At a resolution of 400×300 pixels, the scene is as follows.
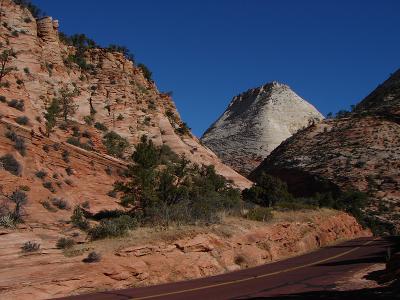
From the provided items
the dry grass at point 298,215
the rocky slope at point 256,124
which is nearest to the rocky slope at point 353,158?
the rocky slope at point 256,124

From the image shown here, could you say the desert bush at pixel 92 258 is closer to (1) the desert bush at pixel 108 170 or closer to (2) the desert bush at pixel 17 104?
(1) the desert bush at pixel 108 170

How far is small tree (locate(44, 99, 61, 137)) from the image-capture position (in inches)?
1220

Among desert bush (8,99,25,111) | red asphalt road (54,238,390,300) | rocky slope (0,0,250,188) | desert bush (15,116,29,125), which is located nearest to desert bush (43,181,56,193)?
desert bush (15,116,29,125)

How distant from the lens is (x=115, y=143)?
37.2 meters

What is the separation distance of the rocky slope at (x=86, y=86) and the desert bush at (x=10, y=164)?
5.87 meters

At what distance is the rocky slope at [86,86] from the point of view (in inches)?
1371

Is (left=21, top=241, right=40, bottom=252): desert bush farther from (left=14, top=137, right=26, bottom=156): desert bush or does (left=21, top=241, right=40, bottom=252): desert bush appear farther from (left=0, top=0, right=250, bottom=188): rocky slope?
(left=0, top=0, right=250, bottom=188): rocky slope

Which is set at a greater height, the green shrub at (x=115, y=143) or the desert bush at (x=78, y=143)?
the green shrub at (x=115, y=143)

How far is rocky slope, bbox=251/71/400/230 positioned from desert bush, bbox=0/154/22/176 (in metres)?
33.0

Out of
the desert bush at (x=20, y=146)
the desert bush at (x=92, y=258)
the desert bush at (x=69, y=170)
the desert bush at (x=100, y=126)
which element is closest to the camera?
the desert bush at (x=92, y=258)

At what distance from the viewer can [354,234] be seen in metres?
35.6

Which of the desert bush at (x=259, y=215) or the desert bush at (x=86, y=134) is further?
the desert bush at (x=86, y=134)

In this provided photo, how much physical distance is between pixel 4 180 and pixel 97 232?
9289 millimetres

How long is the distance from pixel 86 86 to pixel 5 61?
9.33 meters
